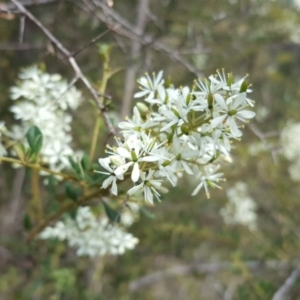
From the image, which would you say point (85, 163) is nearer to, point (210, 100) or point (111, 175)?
point (111, 175)

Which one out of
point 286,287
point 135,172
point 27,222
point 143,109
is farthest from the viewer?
point 286,287

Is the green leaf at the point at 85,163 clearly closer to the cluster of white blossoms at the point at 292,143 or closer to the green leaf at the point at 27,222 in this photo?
the green leaf at the point at 27,222

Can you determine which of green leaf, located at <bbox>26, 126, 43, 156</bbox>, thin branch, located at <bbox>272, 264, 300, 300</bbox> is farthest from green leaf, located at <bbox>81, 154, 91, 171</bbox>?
thin branch, located at <bbox>272, 264, 300, 300</bbox>

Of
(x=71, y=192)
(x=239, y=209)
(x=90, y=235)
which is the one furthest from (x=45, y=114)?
(x=239, y=209)

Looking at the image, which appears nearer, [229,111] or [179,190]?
[229,111]

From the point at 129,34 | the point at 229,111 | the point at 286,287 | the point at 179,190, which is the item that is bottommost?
the point at 286,287

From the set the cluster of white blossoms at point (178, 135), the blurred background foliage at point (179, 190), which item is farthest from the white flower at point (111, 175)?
the blurred background foliage at point (179, 190)

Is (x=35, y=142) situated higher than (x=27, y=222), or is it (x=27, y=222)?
(x=35, y=142)
